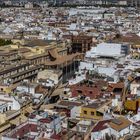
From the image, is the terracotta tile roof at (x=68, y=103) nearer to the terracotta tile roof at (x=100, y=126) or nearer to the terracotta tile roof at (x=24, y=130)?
the terracotta tile roof at (x=100, y=126)

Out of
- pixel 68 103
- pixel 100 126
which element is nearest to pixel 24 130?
pixel 100 126

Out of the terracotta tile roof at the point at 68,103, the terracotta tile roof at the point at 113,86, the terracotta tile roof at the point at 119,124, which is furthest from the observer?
the terracotta tile roof at the point at 113,86

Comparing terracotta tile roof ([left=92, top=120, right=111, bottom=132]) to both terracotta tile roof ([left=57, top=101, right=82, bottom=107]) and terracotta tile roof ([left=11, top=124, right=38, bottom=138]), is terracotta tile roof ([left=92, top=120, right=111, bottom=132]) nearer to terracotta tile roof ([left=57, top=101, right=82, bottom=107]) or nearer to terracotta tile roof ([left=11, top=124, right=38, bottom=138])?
terracotta tile roof ([left=11, top=124, right=38, bottom=138])

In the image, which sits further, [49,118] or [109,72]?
[109,72]

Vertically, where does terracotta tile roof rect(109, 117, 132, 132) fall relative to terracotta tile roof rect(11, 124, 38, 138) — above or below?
above

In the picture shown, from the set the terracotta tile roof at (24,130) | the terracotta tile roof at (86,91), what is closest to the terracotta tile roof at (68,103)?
the terracotta tile roof at (86,91)

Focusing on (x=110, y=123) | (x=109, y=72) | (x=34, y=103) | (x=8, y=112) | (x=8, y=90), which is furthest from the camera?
(x=109, y=72)

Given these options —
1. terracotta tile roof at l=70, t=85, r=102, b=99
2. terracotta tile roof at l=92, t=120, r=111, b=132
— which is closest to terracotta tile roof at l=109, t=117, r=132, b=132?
terracotta tile roof at l=92, t=120, r=111, b=132

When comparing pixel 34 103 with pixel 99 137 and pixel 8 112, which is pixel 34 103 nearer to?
pixel 8 112

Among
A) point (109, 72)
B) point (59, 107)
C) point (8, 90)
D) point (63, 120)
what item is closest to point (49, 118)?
point (63, 120)

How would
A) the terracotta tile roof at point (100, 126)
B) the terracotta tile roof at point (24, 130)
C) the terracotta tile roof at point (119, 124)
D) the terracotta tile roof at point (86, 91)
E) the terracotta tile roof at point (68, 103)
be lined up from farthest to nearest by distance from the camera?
the terracotta tile roof at point (86, 91), the terracotta tile roof at point (68, 103), the terracotta tile roof at point (119, 124), the terracotta tile roof at point (100, 126), the terracotta tile roof at point (24, 130)

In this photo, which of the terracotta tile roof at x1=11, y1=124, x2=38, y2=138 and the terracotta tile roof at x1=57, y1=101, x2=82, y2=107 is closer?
the terracotta tile roof at x1=11, y1=124, x2=38, y2=138
